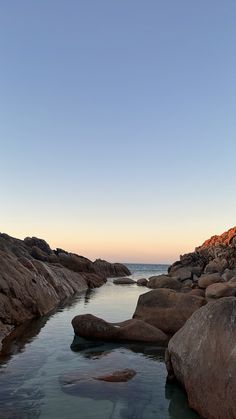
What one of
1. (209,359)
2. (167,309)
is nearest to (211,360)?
(209,359)

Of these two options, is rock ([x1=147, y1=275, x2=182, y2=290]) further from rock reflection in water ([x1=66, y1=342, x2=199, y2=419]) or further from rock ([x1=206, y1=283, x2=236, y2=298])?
rock reflection in water ([x1=66, y1=342, x2=199, y2=419])

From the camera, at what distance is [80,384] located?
36.8ft

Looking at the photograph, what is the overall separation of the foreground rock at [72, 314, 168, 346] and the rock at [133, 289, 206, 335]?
128 centimetres

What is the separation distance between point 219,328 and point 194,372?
1.16 metres

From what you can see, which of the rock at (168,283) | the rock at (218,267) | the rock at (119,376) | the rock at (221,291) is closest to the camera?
the rock at (119,376)

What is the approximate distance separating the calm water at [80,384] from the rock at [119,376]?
0.56ft

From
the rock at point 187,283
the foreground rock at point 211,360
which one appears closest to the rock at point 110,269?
the rock at point 187,283

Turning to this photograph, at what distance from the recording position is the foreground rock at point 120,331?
57.3 feet

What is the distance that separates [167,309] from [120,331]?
3089mm

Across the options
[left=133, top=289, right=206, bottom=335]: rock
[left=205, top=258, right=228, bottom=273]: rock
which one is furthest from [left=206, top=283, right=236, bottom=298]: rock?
[left=205, top=258, right=228, bottom=273]: rock

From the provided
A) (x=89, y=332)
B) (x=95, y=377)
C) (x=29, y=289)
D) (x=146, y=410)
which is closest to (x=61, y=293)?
(x=29, y=289)

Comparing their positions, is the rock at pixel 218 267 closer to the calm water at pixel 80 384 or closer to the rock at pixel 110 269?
the calm water at pixel 80 384

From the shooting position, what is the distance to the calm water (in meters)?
9.45

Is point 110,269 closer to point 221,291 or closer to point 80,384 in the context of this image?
point 221,291
